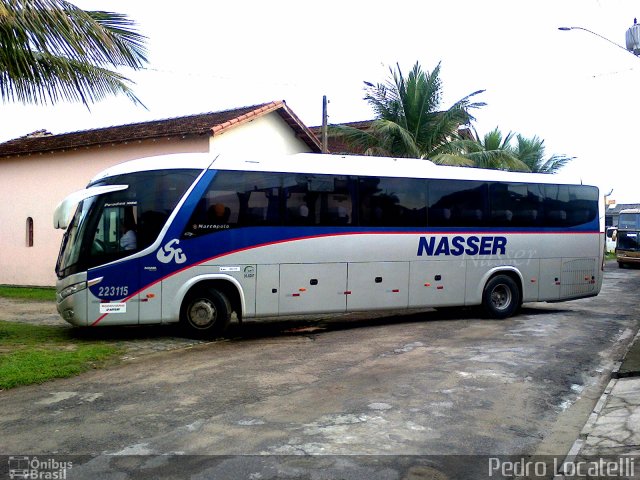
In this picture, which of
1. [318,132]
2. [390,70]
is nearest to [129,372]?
[390,70]

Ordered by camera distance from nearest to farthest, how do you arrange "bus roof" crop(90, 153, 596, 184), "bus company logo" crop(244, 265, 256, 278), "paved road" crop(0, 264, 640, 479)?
"paved road" crop(0, 264, 640, 479)
"bus roof" crop(90, 153, 596, 184)
"bus company logo" crop(244, 265, 256, 278)

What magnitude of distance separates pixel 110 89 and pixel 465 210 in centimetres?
776

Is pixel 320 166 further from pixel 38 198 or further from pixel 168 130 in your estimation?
pixel 38 198

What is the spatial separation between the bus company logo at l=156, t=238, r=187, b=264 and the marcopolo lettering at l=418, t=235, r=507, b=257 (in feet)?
16.7

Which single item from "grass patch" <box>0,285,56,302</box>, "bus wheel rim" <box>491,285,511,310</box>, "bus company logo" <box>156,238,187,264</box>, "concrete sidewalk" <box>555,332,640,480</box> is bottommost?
"grass patch" <box>0,285,56,302</box>

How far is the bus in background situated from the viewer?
3603cm

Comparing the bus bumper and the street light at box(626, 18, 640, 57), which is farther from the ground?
the street light at box(626, 18, 640, 57)

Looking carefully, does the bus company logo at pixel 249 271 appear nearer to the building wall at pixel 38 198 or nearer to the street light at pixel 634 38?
the building wall at pixel 38 198

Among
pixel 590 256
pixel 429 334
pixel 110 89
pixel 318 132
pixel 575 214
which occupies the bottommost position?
pixel 429 334

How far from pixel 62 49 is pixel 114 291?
395 cm

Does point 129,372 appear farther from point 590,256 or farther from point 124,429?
point 590,256

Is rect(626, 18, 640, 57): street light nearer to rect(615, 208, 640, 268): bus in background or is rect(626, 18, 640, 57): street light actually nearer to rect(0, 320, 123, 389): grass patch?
rect(0, 320, 123, 389): grass patch

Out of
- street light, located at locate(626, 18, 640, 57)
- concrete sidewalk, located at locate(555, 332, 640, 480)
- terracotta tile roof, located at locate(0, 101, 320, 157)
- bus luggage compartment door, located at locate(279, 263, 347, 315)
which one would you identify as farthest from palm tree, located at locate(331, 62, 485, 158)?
concrete sidewalk, located at locate(555, 332, 640, 480)

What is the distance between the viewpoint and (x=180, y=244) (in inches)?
441
